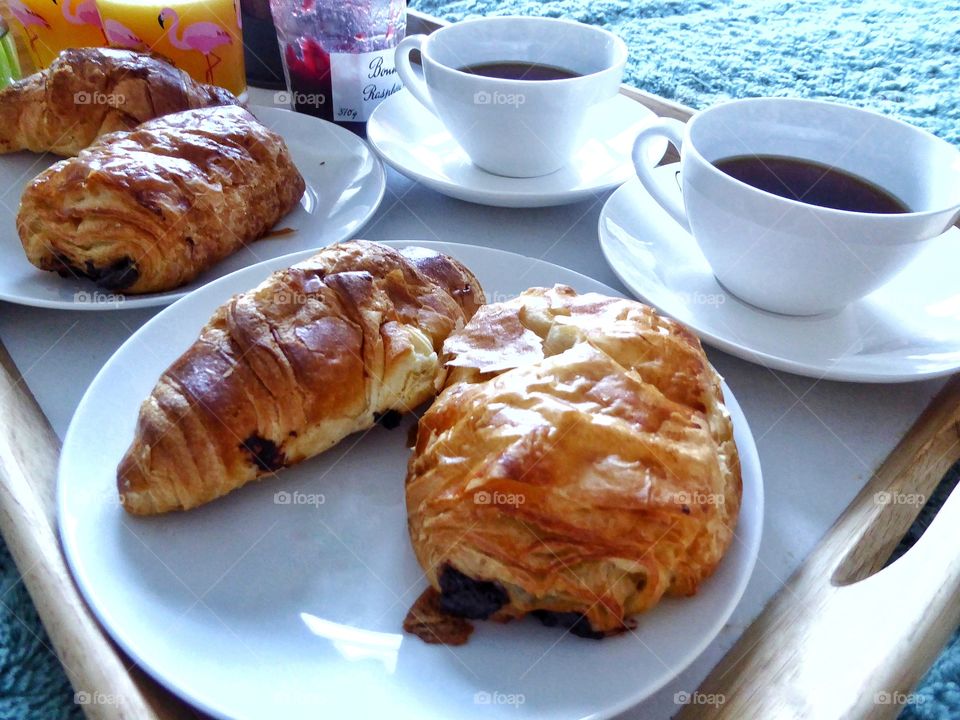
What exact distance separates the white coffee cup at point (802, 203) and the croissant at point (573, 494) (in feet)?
0.92

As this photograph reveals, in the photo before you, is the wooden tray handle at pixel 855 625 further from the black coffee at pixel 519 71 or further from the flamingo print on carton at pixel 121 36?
the flamingo print on carton at pixel 121 36

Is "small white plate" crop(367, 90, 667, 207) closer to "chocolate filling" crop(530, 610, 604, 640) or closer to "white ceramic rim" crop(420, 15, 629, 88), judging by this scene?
"white ceramic rim" crop(420, 15, 629, 88)

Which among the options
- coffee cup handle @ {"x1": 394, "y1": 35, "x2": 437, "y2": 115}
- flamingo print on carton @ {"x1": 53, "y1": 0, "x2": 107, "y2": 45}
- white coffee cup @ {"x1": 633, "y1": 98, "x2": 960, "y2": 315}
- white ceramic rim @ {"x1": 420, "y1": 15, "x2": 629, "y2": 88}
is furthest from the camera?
flamingo print on carton @ {"x1": 53, "y1": 0, "x2": 107, "y2": 45}

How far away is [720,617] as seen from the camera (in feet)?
2.06

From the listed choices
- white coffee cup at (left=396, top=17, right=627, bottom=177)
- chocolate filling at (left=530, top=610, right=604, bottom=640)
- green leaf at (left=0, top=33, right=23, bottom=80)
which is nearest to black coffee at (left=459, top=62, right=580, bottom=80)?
white coffee cup at (left=396, top=17, right=627, bottom=177)

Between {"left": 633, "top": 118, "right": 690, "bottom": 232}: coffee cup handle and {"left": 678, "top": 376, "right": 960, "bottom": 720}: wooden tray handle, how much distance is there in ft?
1.49

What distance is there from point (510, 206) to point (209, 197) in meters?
0.45

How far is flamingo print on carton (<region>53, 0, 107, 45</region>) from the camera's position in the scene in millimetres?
1394

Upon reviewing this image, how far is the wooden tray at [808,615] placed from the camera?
1.82ft

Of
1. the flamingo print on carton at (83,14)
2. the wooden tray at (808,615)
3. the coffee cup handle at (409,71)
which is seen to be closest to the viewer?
the wooden tray at (808,615)

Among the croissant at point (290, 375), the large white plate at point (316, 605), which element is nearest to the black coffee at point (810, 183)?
the large white plate at point (316, 605)

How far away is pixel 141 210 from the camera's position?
38.9 inches

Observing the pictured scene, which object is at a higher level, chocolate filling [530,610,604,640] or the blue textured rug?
the blue textured rug

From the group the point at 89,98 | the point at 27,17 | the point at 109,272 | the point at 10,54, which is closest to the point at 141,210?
the point at 109,272
